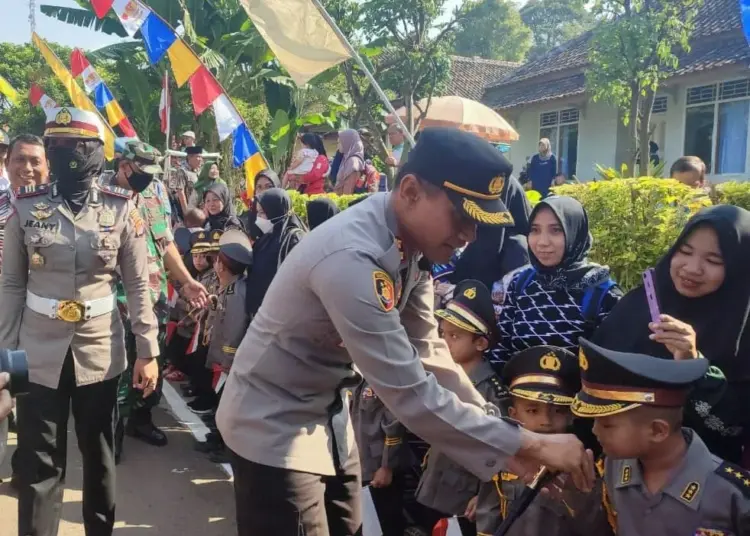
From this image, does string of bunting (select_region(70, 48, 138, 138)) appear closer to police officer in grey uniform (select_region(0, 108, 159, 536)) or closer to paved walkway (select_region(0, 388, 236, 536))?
paved walkway (select_region(0, 388, 236, 536))

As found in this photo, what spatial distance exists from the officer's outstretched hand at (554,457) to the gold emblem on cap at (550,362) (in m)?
0.73

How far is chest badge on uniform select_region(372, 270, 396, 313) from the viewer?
1.79 m

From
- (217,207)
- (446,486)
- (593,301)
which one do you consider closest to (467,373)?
(446,486)

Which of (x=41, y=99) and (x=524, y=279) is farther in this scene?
(x=41, y=99)

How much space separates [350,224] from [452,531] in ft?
5.30

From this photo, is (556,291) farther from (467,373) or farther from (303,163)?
(303,163)

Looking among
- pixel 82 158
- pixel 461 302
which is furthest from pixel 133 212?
pixel 461 302

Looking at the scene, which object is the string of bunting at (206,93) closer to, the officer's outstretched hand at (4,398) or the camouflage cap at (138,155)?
the camouflage cap at (138,155)

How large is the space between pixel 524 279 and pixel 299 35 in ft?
11.1

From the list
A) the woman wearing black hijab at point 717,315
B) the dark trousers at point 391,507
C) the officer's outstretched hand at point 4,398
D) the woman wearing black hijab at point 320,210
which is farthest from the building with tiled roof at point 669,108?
the officer's outstretched hand at point 4,398

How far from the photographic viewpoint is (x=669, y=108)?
1410 centimetres

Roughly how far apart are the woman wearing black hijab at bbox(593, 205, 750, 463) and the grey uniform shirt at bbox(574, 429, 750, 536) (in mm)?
280

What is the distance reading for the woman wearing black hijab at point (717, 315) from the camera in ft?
7.68

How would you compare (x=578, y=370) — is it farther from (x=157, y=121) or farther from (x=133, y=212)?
(x=157, y=121)
